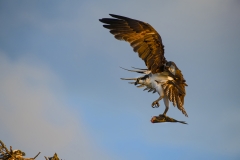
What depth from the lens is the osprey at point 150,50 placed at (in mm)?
12547

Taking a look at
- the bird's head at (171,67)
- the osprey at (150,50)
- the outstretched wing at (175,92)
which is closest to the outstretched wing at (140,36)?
the osprey at (150,50)

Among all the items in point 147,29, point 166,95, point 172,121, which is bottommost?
point 172,121

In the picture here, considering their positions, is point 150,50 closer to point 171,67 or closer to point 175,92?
point 171,67

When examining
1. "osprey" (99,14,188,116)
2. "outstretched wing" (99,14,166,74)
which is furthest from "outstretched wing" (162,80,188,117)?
"outstretched wing" (99,14,166,74)

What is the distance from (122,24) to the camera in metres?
12.6

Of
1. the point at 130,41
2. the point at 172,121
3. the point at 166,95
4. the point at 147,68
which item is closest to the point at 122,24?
the point at 130,41

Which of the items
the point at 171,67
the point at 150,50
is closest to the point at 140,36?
the point at 150,50

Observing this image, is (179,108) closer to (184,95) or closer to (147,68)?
(184,95)

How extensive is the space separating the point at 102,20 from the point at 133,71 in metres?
2.28

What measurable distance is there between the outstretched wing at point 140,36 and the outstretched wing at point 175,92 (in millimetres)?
742

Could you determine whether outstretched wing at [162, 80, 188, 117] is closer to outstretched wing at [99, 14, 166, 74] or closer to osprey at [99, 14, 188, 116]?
osprey at [99, 14, 188, 116]

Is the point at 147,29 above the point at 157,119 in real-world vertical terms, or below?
above

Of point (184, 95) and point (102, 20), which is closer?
point (102, 20)

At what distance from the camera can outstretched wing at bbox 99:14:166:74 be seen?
12.5m
